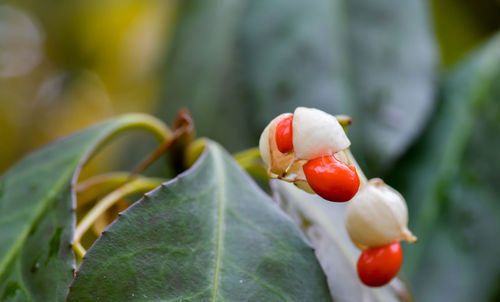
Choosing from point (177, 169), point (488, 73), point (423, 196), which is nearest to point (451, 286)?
point (423, 196)

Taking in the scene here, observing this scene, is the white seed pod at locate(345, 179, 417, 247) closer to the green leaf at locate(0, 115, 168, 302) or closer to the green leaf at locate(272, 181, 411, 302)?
the green leaf at locate(272, 181, 411, 302)

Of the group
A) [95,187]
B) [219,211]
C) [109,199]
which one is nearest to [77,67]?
[95,187]

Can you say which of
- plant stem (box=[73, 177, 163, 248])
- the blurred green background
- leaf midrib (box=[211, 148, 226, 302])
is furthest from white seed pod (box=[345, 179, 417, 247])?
the blurred green background

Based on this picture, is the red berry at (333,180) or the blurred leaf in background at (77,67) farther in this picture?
the blurred leaf in background at (77,67)

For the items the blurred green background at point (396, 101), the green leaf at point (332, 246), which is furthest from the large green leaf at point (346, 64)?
the green leaf at point (332, 246)

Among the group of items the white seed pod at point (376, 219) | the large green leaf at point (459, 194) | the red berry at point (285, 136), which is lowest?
the large green leaf at point (459, 194)

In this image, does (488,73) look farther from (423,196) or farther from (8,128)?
(8,128)

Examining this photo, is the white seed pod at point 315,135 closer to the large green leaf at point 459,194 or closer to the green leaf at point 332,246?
the green leaf at point 332,246
